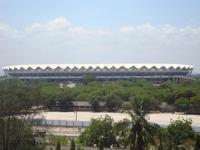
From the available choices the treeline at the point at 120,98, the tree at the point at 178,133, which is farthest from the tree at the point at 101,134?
the treeline at the point at 120,98

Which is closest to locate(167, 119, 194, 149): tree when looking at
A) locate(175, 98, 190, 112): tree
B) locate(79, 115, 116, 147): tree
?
locate(79, 115, 116, 147): tree

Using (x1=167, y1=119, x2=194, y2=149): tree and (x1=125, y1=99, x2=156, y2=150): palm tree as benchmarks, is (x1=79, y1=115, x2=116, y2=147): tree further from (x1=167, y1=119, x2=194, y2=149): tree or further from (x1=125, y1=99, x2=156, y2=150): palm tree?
(x1=125, y1=99, x2=156, y2=150): palm tree

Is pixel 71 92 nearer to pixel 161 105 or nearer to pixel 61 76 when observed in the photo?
pixel 161 105

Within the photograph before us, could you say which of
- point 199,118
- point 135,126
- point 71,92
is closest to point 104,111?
point 71,92

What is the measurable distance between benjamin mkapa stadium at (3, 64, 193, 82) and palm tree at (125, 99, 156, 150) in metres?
85.2

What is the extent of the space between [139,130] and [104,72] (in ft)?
291

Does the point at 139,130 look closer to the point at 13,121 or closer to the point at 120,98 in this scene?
the point at 13,121

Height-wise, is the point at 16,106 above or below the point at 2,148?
above

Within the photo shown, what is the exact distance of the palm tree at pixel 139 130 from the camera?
2048 centimetres

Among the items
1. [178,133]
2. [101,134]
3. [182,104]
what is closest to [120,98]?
[182,104]

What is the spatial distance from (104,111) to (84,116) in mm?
6450

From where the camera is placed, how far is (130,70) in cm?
→ 10712

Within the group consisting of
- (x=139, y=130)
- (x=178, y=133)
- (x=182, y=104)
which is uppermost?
(x=139, y=130)

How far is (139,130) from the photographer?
2052 cm
